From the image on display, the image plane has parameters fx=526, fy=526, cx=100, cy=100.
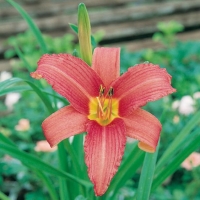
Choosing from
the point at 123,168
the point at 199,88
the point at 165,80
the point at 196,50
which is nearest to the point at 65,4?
the point at 196,50

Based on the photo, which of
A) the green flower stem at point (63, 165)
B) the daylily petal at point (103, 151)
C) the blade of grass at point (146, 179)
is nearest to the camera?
the daylily petal at point (103, 151)

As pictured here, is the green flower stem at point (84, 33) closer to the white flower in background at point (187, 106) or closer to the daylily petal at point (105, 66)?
the daylily petal at point (105, 66)

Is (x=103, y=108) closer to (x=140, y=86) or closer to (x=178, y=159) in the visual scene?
(x=140, y=86)

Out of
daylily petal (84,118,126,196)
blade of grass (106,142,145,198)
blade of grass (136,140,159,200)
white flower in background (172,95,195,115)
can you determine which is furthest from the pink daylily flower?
white flower in background (172,95,195,115)

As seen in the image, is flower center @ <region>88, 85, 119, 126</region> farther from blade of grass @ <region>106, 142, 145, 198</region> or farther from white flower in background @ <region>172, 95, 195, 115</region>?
white flower in background @ <region>172, 95, 195, 115</region>

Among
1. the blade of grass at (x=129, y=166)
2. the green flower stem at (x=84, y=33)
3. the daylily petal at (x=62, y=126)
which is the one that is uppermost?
the green flower stem at (x=84, y=33)

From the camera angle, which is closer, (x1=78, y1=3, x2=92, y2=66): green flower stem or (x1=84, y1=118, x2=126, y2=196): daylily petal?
(x1=84, y1=118, x2=126, y2=196): daylily petal

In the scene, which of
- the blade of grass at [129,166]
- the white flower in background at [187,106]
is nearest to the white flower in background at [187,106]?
the white flower in background at [187,106]

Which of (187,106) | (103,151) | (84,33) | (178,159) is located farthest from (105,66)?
(187,106)
